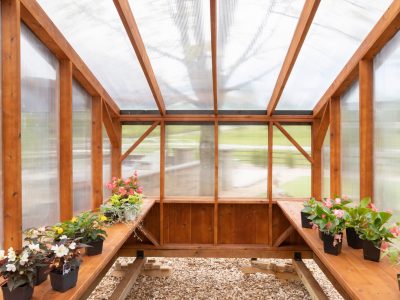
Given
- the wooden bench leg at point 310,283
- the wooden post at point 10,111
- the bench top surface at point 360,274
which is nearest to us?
the bench top surface at point 360,274

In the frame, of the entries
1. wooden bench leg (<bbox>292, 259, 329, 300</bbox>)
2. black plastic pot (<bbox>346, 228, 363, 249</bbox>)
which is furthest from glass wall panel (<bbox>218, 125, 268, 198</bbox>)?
black plastic pot (<bbox>346, 228, 363, 249</bbox>)

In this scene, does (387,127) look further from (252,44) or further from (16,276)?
(16,276)

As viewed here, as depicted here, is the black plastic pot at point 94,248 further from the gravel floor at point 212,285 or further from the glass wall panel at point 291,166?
the glass wall panel at point 291,166

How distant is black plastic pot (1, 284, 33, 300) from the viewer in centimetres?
152

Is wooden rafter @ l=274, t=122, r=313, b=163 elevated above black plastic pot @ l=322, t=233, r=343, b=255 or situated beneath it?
elevated above

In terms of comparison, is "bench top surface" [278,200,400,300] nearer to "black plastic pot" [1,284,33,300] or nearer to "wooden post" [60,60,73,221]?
"black plastic pot" [1,284,33,300]

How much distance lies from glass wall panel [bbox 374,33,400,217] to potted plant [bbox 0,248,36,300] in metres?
2.89

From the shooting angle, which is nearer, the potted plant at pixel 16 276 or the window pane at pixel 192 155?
the potted plant at pixel 16 276

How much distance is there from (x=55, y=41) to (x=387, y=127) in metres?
3.14

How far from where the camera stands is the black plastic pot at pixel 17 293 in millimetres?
1523

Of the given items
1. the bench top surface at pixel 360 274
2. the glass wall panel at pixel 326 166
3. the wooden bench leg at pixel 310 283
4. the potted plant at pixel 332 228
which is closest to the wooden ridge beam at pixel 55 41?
the potted plant at pixel 332 228

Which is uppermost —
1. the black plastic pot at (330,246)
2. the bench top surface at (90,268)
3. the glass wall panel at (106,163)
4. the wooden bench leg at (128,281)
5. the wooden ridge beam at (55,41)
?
the wooden ridge beam at (55,41)

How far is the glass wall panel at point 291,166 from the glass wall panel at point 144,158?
1877 millimetres

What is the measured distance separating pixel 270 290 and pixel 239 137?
87.9 inches
